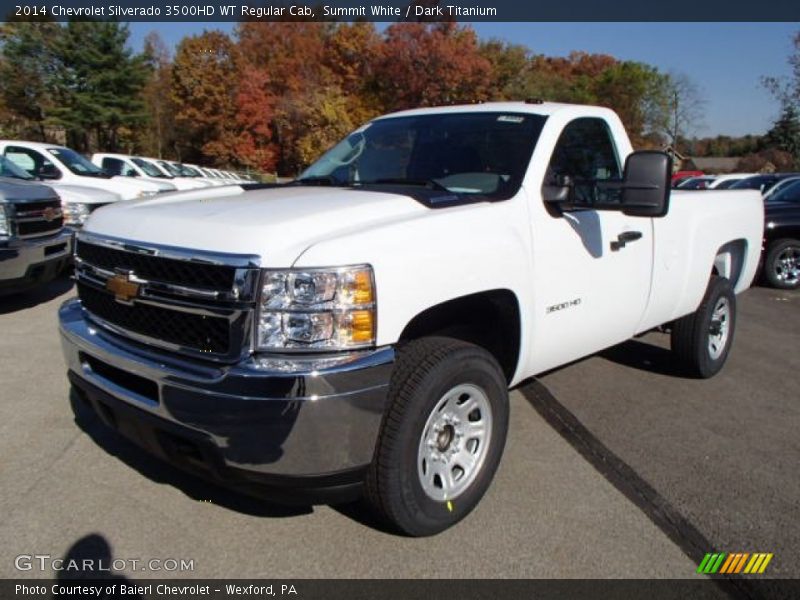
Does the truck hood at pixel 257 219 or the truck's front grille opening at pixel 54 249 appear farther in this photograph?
the truck's front grille opening at pixel 54 249

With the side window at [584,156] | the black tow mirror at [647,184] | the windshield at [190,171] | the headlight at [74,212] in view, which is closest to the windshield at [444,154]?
the side window at [584,156]

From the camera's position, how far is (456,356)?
2.77 m

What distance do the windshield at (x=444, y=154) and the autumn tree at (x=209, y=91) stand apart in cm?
4712

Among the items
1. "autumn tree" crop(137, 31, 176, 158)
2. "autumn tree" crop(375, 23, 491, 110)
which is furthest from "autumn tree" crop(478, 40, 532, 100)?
"autumn tree" crop(137, 31, 176, 158)

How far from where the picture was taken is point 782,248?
10438mm

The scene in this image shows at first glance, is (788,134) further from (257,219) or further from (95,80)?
(257,219)

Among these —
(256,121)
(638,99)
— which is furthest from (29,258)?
(638,99)

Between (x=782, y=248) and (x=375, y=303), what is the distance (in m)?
10.3

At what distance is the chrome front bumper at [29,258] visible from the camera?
6.23 m

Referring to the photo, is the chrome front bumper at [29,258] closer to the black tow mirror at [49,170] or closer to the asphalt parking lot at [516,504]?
the asphalt parking lot at [516,504]

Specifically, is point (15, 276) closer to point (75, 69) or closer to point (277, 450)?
point (277, 450)

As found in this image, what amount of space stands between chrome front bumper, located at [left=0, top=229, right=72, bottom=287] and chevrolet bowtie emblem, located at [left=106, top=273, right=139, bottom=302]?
13.9ft

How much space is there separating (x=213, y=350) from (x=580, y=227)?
214cm

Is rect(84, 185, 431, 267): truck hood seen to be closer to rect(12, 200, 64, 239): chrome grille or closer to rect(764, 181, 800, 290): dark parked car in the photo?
rect(12, 200, 64, 239): chrome grille
